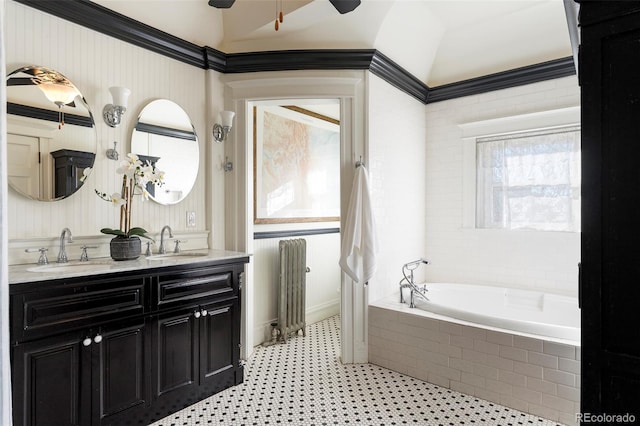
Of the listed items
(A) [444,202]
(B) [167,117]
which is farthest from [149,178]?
(A) [444,202]

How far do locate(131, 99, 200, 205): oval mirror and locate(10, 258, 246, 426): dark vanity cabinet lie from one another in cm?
78

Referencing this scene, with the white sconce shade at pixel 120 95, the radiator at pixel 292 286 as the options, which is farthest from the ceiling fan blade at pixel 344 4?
the radiator at pixel 292 286

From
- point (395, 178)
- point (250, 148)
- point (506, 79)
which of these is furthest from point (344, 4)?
point (506, 79)

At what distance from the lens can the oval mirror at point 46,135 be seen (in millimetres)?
2139

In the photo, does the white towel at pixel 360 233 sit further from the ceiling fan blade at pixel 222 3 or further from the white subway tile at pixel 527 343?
the ceiling fan blade at pixel 222 3

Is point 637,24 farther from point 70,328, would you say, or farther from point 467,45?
point 467,45

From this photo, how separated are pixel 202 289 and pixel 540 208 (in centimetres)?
313

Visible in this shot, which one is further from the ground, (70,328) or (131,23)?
(131,23)

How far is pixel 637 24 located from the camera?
92cm

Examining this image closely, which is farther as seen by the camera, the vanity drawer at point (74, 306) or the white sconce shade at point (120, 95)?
the white sconce shade at point (120, 95)

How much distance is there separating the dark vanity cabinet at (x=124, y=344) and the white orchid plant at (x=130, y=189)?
40cm

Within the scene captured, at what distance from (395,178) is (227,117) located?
1.70 metres

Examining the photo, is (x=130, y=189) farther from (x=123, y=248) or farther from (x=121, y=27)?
(x=121, y=27)

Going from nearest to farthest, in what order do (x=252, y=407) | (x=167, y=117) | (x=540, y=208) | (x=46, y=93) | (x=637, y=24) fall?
(x=637, y=24) < (x=46, y=93) < (x=252, y=407) < (x=167, y=117) < (x=540, y=208)
